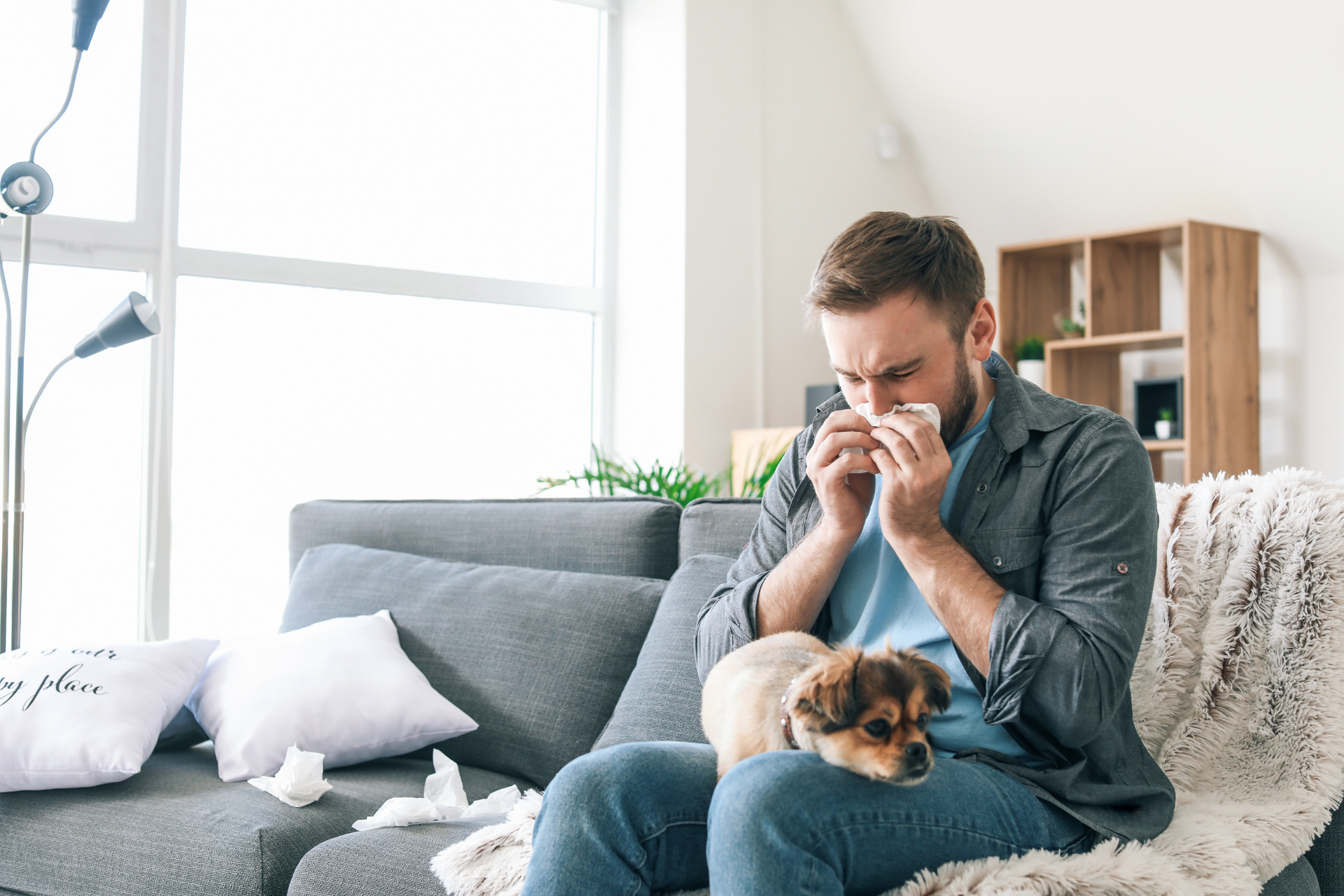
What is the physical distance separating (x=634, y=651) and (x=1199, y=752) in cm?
93

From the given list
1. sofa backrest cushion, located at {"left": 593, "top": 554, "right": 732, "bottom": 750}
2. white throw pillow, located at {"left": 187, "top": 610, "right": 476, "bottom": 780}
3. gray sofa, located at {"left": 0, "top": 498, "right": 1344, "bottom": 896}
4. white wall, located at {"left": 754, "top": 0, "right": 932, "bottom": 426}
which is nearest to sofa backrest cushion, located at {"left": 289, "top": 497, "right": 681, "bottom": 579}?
gray sofa, located at {"left": 0, "top": 498, "right": 1344, "bottom": 896}

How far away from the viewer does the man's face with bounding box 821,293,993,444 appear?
1262 mm

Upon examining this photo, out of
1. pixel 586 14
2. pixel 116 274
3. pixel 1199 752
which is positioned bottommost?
pixel 1199 752

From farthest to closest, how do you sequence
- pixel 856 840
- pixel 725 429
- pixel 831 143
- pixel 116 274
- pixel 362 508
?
pixel 831 143 < pixel 725 429 < pixel 116 274 < pixel 362 508 < pixel 856 840

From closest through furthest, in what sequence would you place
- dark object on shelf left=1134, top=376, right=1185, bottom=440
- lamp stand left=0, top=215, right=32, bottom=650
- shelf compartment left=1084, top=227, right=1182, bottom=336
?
lamp stand left=0, top=215, right=32, bottom=650, dark object on shelf left=1134, top=376, right=1185, bottom=440, shelf compartment left=1084, top=227, right=1182, bottom=336

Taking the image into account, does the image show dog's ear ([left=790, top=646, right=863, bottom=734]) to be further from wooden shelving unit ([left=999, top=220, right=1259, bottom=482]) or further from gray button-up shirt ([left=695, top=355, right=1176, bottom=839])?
wooden shelving unit ([left=999, top=220, right=1259, bottom=482])

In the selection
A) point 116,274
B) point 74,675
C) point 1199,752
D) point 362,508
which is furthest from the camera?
point 116,274

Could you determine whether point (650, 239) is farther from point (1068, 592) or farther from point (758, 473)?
point (1068, 592)

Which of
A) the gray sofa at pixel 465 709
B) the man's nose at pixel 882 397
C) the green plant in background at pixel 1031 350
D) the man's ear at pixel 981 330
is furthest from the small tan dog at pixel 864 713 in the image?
the green plant in background at pixel 1031 350

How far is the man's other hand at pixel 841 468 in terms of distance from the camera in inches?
49.8

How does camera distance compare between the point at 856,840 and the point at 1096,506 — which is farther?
the point at 1096,506

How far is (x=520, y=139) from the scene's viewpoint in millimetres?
4293

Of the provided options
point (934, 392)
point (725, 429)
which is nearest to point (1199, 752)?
point (934, 392)

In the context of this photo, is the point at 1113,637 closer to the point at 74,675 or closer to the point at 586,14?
the point at 74,675
